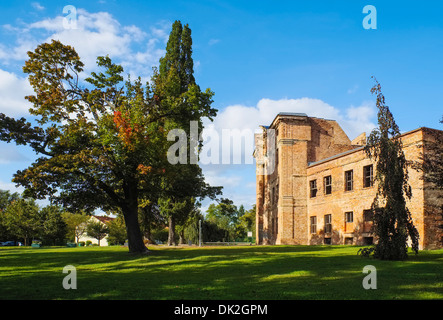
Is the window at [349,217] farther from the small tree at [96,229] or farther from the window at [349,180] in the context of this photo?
the small tree at [96,229]

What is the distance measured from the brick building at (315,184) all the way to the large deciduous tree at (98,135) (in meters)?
13.5

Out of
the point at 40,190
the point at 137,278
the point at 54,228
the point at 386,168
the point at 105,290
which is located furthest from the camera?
the point at 54,228

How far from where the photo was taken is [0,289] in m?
9.99

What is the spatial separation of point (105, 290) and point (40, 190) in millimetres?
15230

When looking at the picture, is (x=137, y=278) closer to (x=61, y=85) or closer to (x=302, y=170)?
(x=61, y=85)

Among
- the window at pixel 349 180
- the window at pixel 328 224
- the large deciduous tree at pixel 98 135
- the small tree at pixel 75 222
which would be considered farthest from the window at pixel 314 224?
the small tree at pixel 75 222

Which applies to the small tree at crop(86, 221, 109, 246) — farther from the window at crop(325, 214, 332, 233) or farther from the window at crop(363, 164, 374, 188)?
the window at crop(363, 164, 374, 188)

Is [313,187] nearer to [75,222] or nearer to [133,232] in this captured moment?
[133,232]

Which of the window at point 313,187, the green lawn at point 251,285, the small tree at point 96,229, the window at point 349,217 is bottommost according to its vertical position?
the small tree at point 96,229

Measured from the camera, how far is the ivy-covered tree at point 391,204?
614 inches

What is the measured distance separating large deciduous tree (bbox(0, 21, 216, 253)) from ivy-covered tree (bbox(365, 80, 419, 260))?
12652 mm

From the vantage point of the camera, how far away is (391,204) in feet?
51.9
